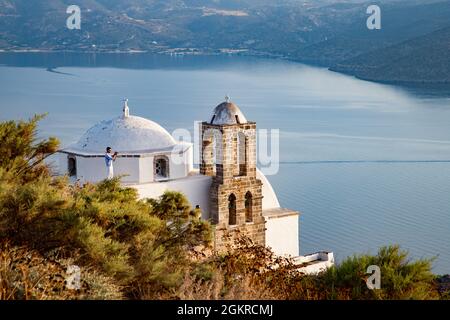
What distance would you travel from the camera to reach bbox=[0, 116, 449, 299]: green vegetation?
5465 mm

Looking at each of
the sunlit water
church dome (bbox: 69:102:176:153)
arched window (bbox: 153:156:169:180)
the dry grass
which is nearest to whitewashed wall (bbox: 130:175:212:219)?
arched window (bbox: 153:156:169:180)

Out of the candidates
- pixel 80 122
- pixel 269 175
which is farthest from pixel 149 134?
pixel 80 122

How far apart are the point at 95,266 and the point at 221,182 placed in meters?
6.01

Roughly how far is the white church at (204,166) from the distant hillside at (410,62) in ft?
209

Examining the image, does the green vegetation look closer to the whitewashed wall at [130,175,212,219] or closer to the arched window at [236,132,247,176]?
the whitewashed wall at [130,175,212,219]

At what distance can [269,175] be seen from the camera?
2894 cm

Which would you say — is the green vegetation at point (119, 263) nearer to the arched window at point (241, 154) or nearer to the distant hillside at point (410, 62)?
the arched window at point (241, 154)

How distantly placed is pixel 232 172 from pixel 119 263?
6145mm

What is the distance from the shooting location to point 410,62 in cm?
7919

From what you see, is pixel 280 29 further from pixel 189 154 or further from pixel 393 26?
pixel 189 154

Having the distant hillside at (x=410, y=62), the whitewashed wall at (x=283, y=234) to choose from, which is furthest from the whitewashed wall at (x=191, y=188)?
the distant hillside at (x=410, y=62)

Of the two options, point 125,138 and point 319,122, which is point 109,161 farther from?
point 319,122

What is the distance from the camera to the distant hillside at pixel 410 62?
248ft

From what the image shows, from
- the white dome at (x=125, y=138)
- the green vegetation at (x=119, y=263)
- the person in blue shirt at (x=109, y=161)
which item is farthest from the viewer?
the white dome at (x=125, y=138)
